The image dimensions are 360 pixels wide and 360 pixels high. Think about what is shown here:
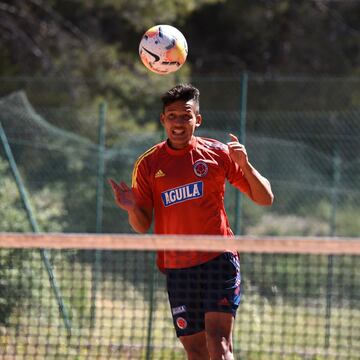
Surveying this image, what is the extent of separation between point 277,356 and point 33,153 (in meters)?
4.26

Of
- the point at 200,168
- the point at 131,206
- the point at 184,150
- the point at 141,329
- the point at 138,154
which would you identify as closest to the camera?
the point at 131,206

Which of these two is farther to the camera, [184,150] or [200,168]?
[184,150]

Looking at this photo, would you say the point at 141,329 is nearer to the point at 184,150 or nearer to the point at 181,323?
→ the point at 181,323

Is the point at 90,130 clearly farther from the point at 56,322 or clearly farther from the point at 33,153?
the point at 56,322

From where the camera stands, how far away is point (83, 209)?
1148 cm

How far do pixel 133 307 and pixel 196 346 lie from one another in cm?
152

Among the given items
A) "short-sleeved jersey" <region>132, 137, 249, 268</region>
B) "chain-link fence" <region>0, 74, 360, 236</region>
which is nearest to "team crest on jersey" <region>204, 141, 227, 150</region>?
"short-sleeved jersey" <region>132, 137, 249, 268</region>

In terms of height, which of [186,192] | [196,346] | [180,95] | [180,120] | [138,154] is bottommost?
[196,346]

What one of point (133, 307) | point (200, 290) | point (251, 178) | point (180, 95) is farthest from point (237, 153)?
point (133, 307)

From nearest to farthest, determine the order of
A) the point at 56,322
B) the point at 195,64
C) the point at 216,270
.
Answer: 1. the point at 216,270
2. the point at 56,322
3. the point at 195,64

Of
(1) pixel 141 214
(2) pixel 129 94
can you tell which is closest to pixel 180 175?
(1) pixel 141 214

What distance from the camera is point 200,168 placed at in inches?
246

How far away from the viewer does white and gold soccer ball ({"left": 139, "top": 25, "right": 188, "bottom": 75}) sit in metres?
6.87

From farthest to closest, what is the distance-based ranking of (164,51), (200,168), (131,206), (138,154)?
1. (138,154)
2. (164,51)
3. (200,168)
4. (131,206)
